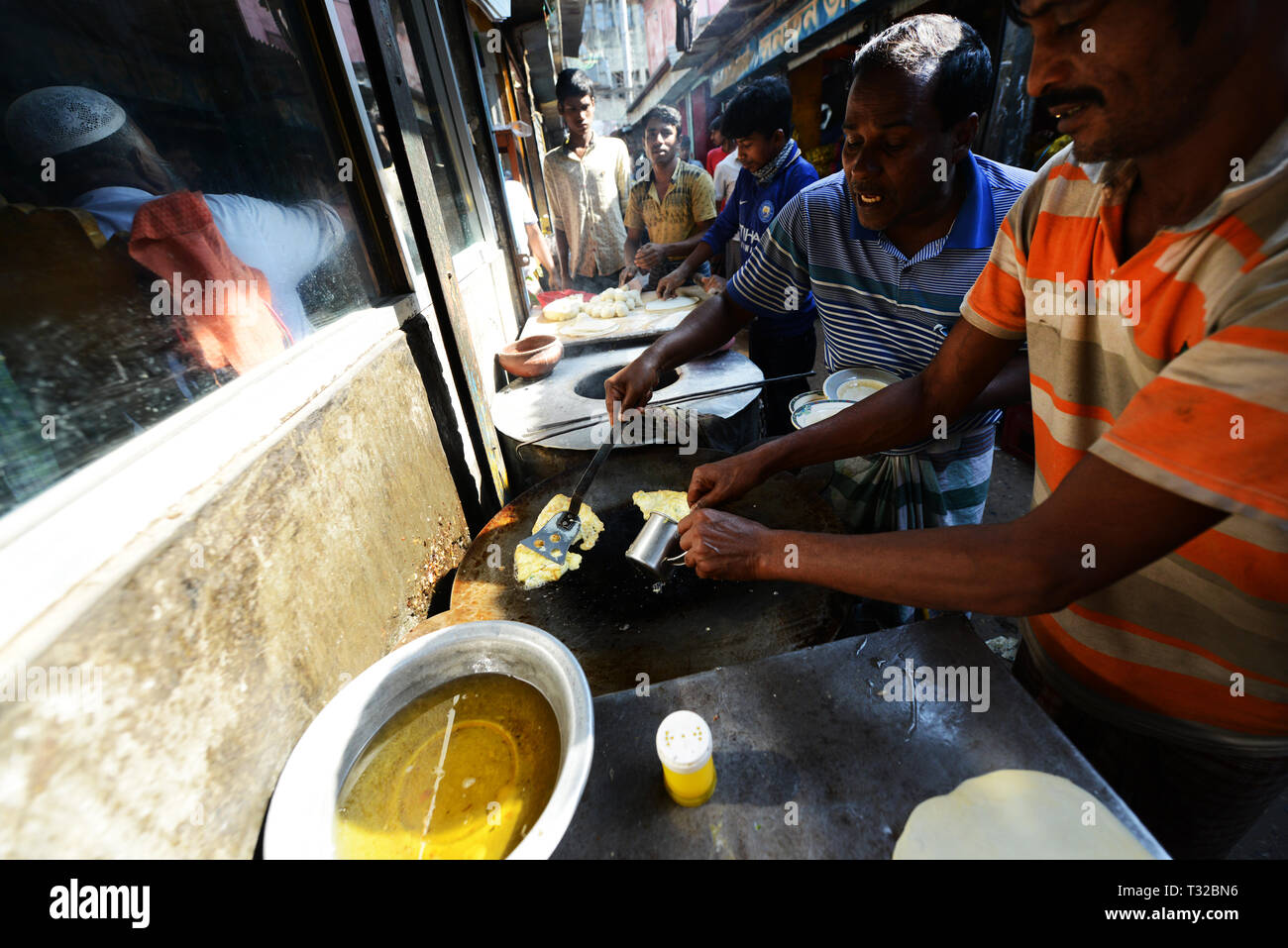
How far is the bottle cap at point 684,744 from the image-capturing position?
40.4 inches

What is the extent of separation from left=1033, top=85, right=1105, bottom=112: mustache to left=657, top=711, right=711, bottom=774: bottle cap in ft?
5.10

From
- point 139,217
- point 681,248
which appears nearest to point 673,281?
point 681,248

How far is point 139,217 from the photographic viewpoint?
→ 1371 millimetres

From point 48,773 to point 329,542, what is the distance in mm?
901

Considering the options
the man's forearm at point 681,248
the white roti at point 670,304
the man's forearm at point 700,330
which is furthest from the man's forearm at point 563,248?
the man's forearm at point 700,330

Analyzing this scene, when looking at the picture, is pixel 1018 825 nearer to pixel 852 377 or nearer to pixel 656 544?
pixel 656 544

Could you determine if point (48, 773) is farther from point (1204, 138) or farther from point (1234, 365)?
point (1204, 138)

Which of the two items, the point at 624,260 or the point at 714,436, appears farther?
the point at 624,260

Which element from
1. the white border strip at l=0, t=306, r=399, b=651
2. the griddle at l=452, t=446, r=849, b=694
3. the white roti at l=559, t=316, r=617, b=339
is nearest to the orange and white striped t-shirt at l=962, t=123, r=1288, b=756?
the griddle at l=452, t=446, r=849, b=694

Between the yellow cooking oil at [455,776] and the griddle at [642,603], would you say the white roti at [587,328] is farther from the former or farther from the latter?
the yellow cooking oil at [455,776]

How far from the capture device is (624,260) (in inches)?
280

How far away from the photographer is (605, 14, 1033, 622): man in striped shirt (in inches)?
78.0
